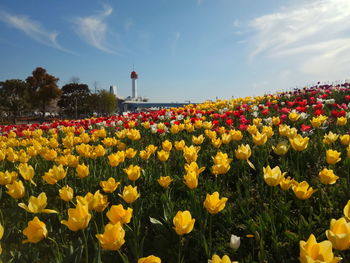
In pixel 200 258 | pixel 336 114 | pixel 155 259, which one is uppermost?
pixel 336 114

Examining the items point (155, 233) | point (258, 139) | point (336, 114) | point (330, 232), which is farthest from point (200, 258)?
point (336, 114)

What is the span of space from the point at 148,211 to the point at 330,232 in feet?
5.23

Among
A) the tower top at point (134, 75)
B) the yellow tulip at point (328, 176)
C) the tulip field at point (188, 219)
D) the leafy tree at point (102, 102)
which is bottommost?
the tulip field at point (188, 219)

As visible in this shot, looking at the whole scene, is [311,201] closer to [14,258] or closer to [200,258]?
[200,258]

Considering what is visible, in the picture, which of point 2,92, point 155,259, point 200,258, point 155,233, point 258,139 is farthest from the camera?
point 2,92

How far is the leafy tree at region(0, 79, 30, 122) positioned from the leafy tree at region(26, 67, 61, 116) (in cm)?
255

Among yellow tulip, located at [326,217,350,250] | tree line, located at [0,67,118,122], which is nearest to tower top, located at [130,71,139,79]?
tree line, located at [0,67,118,122]

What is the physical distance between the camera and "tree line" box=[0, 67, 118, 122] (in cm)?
3709

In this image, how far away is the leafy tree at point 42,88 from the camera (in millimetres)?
41062

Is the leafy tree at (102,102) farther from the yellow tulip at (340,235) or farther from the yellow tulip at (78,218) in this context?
the yellow tulip at (340,235)

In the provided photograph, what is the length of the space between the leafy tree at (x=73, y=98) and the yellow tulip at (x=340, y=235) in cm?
4908

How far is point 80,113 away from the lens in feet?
165

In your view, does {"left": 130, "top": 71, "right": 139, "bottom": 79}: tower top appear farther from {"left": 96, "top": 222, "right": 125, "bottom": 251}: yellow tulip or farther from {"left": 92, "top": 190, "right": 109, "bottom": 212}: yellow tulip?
{"left": 96, "top": 222, "right": 125, "bottom": 251}: yellow tulip

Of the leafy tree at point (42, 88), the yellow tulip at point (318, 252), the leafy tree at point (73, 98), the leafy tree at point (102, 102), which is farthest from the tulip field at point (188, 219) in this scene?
the leafy tree at point (73, 98)
